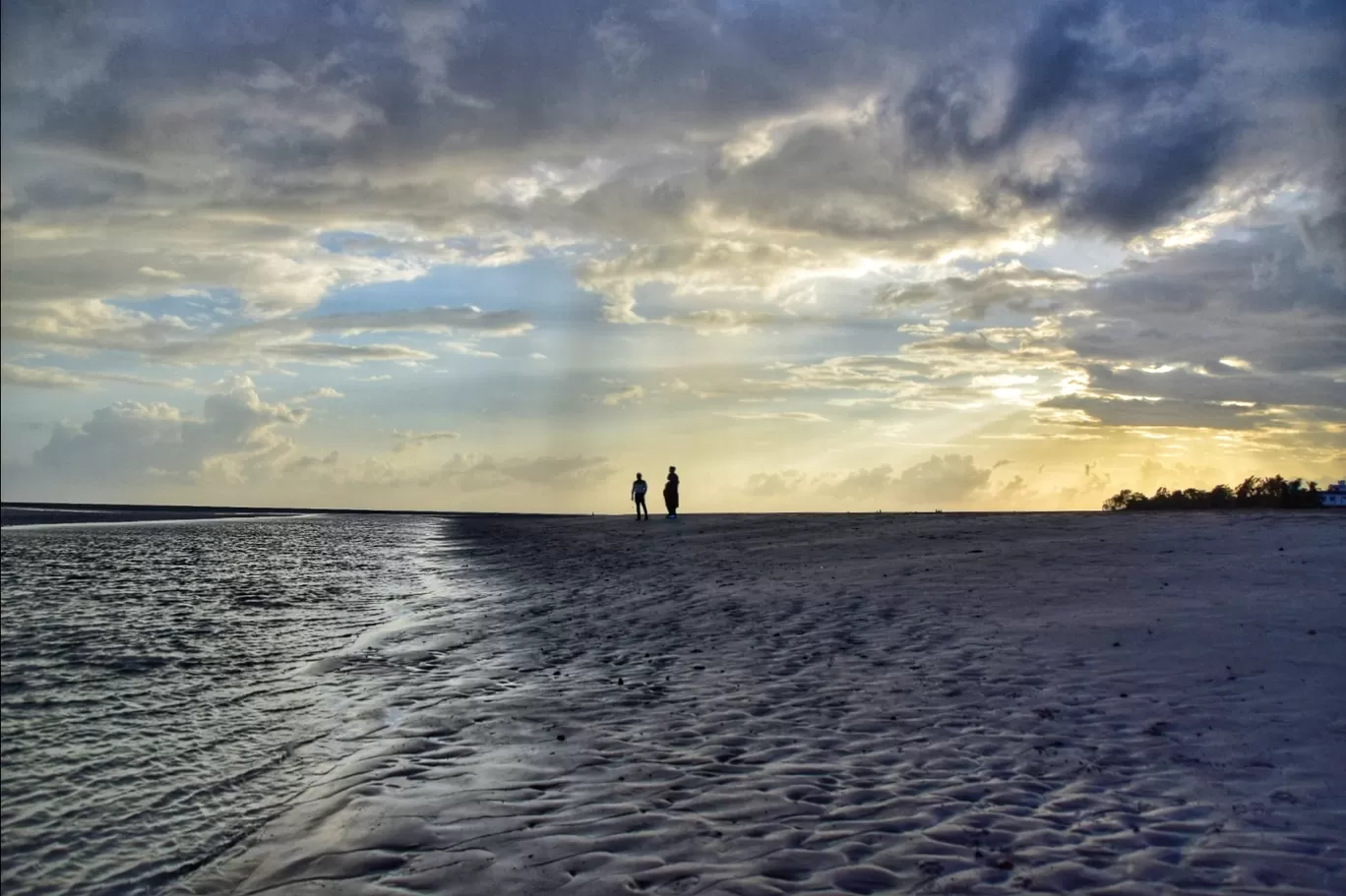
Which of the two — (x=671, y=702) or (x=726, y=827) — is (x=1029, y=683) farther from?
(x=726, y=827)

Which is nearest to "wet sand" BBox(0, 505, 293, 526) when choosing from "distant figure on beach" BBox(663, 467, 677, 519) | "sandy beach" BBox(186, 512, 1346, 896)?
"distant figure on beach" BBox(663, 467, 677, 519)

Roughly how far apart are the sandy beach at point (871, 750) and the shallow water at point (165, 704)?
773 millimetres

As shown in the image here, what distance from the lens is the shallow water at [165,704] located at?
9.10 m

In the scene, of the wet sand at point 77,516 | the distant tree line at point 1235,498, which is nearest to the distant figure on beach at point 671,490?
the distant tree line at point 1235,498

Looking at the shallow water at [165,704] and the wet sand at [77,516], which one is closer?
the shallow water at [165,704]

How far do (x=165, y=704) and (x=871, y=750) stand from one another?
994 cm

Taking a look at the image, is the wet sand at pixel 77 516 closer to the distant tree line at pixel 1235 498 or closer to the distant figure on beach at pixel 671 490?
the distant figure on beach at pixel 671 490

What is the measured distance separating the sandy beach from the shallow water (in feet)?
2.54

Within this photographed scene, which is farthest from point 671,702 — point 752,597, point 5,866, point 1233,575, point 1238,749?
point 1233,575

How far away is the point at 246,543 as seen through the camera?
4775cm

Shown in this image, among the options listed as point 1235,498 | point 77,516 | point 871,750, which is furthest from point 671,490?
point 77,516

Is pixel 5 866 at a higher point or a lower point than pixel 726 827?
lower

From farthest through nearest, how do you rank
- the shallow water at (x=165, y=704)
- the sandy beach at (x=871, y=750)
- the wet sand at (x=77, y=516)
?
the wet sand at (x=77, y=516), the shallow water at (x=165, y=704), the sandy beach at (x=871, y=750)

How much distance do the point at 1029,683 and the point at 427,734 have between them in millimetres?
7167
